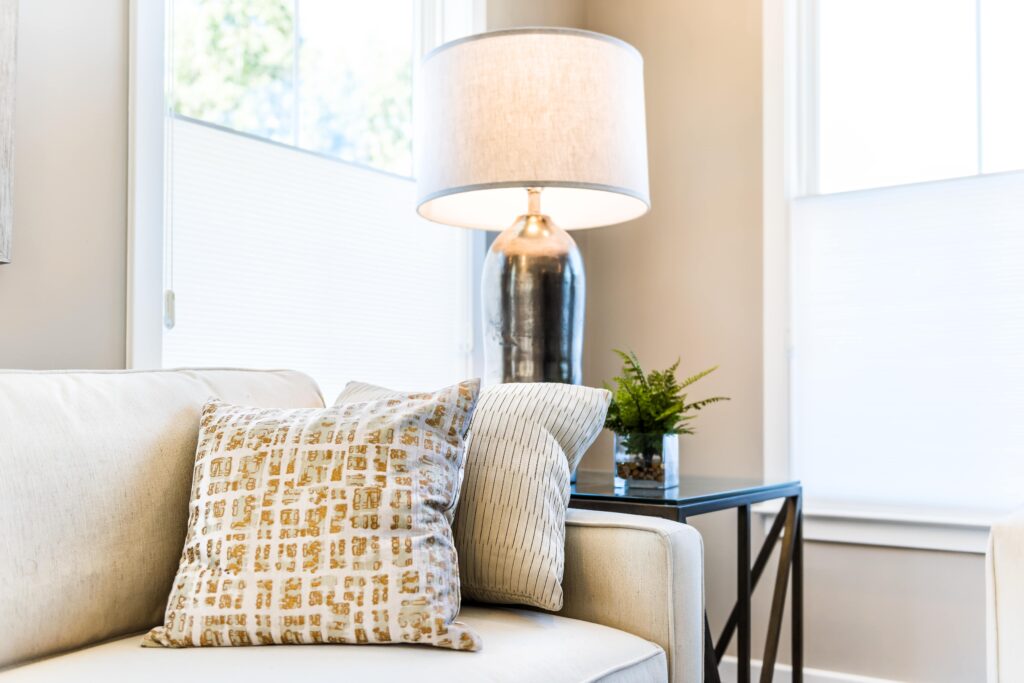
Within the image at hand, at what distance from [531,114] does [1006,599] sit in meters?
1.19

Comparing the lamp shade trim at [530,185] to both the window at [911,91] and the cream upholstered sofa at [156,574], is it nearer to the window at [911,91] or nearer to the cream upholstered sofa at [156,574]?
the cream upholstered sofa at [156,574]

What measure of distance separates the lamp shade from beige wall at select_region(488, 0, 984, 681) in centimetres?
85

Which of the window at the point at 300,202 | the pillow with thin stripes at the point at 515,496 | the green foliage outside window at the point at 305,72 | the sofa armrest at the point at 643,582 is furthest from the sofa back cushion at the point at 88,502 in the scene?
the green foliage outside window at the point at 305,72

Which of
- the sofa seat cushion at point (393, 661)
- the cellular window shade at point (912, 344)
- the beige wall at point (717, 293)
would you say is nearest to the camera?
the sofa seat cushion at point (393, 661)

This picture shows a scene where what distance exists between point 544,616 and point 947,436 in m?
1.42

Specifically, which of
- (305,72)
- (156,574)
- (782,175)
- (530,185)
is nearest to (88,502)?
(156,574)

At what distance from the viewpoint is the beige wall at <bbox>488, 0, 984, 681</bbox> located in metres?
2.47

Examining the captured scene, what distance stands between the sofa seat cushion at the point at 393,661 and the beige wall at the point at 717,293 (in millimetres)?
1313

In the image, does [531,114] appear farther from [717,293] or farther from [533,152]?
[717,293]

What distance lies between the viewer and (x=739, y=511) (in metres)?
1.98

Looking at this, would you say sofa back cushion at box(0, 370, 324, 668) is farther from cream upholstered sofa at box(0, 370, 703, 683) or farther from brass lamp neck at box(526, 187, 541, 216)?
brass lamp neck at box(526, 187, 541, 216)

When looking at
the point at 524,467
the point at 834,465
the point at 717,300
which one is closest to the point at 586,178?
the point at 524,467

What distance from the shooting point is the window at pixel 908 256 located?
2.36 meters

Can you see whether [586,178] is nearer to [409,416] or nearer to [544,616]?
[409,416]
